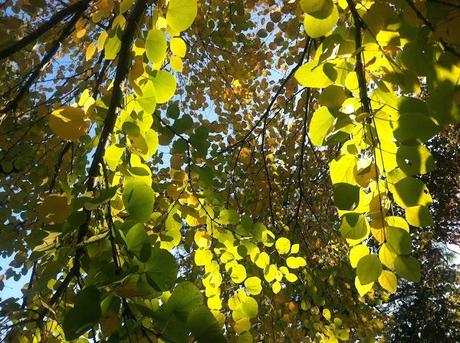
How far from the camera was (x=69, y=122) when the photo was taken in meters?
0.80

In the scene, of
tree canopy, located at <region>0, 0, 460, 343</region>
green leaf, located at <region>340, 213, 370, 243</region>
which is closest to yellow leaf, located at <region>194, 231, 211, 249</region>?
tree canopy, located at <region>0, 0, 460, 343</region>

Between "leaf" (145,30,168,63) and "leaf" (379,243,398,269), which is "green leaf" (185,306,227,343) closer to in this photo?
"leaf" (379,243,398,269)

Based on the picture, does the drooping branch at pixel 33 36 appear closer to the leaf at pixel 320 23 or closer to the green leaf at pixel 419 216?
the leaf at pixel 320 23

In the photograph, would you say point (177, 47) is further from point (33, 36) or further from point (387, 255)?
point (387, 255)

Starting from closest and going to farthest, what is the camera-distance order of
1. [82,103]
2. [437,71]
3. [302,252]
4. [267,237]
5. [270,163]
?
1. [437,71]
2. [82,103]
3. [267,237]
4. [302,252]
5. [270,163]

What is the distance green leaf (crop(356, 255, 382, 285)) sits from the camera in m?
0.71

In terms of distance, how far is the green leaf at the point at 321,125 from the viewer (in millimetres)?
731

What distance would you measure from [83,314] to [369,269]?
48cm

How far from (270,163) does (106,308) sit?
3557 mm

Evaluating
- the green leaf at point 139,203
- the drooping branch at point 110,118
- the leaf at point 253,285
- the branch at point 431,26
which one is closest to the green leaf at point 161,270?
the green leaf at point 139,203

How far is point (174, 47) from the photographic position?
1006 millimetres

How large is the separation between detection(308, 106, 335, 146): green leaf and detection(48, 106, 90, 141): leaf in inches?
17.9

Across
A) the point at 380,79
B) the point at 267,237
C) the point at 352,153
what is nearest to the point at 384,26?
the point at 380,79

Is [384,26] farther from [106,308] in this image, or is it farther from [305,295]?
[305,295]
